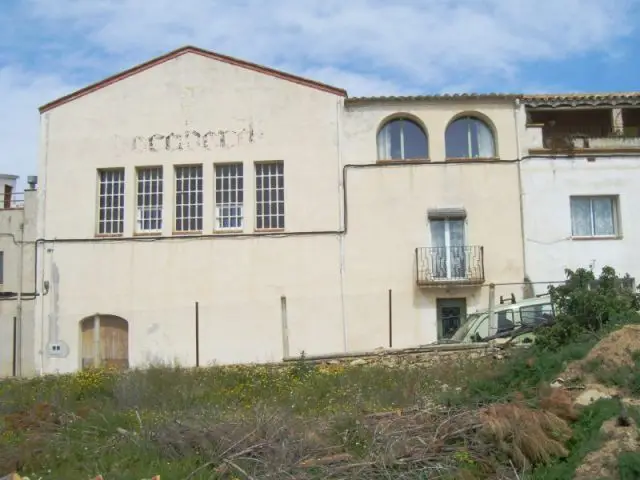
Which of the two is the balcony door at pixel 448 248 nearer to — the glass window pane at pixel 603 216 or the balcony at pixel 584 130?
the balcony at pixel 584 130

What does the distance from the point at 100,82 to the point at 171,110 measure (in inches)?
105

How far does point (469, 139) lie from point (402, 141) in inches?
84.8

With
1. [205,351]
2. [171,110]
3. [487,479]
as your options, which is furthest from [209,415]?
[171,110]

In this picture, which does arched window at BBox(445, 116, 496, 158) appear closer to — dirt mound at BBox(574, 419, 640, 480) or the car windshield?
the car windshield

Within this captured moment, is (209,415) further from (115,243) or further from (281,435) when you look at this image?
(115,243)

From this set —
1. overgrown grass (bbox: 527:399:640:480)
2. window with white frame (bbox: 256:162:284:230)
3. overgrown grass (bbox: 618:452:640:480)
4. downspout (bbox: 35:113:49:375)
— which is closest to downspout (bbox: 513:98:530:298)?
window with white frame (bbox: 256:162:284:230)

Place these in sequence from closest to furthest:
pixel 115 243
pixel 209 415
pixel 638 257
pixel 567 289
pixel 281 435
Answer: pixel 281 435
pixel 209 415
pixel 567 289
pixel 638 257
pixel 115 243

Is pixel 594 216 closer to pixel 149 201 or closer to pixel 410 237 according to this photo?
pixel 410 237

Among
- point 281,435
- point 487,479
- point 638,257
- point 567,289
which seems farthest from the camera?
point 638,257

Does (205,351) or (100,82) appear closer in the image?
(205,351)

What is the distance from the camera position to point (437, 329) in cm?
2247

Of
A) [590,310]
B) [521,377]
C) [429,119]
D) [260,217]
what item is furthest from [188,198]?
[521,377]

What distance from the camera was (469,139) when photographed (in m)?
23.7

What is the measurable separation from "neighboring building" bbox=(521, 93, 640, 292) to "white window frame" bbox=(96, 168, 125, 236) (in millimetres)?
12980
